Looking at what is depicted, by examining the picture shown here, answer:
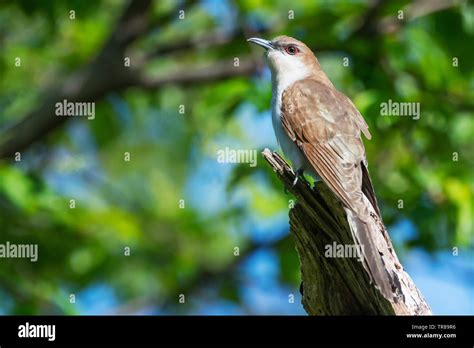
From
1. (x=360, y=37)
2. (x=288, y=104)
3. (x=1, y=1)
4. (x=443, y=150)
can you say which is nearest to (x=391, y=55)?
(x=360, y=37)

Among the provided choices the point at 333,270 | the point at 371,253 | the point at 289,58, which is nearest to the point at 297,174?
the point at 333,270

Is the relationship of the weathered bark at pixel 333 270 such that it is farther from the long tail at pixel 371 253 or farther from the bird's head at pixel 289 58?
the bird's head at pixel 289 58

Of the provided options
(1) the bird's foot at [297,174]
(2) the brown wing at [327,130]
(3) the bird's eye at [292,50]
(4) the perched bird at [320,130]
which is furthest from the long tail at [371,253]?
(3) the bird's eye at [292,50]

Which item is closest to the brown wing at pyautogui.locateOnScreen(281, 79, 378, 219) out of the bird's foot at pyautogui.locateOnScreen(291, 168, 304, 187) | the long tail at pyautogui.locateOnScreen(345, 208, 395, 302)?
the bird's foot at pyautogui.locateOnScreen(291, 168, 304, 187)

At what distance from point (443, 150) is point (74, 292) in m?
4.84

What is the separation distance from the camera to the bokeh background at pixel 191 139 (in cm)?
976

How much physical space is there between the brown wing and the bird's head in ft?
1.05

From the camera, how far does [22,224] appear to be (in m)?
10.6

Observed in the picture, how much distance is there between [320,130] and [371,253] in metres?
2.03

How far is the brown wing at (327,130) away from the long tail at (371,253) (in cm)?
49

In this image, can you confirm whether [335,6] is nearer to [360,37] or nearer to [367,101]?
[360,37]
